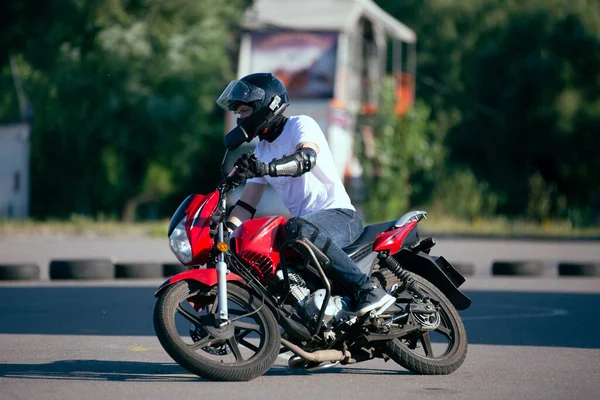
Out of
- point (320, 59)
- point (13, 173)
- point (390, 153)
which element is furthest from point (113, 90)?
point (390, 153)

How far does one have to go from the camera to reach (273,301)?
22.9ft

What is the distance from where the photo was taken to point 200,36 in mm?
40812

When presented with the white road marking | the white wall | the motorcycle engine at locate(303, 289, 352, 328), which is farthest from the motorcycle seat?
the white wall

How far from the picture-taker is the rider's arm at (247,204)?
762cm

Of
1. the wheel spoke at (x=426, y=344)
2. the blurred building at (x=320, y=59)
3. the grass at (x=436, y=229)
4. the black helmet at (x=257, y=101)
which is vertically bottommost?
the grass at (x=436, y=229)

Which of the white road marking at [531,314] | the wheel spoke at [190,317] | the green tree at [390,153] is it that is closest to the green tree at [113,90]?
the green tree at [390,153]

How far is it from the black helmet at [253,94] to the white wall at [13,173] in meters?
35.7

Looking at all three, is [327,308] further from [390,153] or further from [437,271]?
[390,153]

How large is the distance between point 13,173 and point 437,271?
36779 millimetres

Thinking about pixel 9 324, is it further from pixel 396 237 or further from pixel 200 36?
pixel 200 36

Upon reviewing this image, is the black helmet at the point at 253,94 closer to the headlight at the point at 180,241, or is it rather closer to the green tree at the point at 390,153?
the headlight at the point at 180,241

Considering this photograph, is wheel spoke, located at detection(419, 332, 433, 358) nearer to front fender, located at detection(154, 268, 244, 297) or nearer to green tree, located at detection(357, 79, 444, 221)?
front fender, located at detection(154, 268, 244, 297)

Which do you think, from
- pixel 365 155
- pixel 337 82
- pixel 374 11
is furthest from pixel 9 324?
pixel 374 11

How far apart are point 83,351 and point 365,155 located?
30792mm
